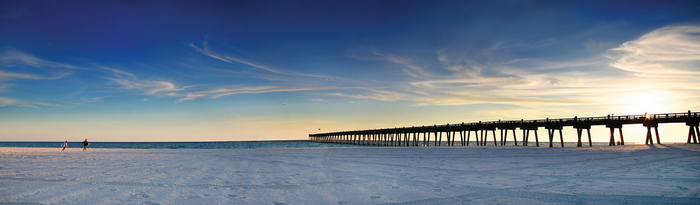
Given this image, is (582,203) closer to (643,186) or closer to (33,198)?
(643,186)

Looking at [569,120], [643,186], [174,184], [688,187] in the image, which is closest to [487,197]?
[643,186]

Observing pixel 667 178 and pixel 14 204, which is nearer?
pixel 14 204

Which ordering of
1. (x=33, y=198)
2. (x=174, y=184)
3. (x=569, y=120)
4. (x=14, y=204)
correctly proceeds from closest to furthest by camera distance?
(x=14, y=204) < (x=33, y=198) < (x=174, y=184) < (x=569, y=120)

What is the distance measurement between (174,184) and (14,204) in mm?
3047

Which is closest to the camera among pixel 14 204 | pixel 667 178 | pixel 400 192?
pixel 14 204

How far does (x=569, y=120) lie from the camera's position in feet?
139

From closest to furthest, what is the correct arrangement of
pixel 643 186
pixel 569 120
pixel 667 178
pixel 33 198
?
pixel 33 198 < pixel 643 186 < pixel 667 178 < pixel 569 120

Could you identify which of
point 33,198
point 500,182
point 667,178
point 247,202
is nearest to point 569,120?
point 667,178

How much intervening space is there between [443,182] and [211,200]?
585cm

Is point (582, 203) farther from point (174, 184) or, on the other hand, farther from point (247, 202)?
point (174, 184)

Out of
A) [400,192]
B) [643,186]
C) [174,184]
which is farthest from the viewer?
[174,184]

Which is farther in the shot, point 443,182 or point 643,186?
point 443,182

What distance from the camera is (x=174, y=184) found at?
8648 mm

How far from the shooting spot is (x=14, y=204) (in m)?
6.02
